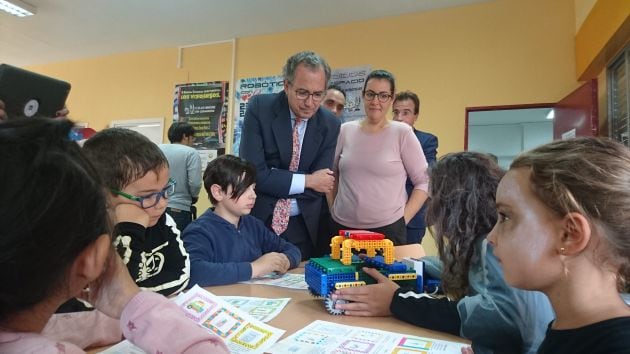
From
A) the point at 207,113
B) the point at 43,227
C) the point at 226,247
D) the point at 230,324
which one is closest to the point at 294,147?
the point at 226,247

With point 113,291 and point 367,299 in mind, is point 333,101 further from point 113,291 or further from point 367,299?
point 113,291

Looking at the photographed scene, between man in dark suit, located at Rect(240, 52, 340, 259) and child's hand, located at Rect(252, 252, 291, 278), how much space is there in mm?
252

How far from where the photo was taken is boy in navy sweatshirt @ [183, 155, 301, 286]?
1.50 meters

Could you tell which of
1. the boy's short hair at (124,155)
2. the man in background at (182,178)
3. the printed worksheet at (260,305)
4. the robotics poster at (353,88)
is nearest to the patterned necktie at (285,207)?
the printed worksheet at (260,305)

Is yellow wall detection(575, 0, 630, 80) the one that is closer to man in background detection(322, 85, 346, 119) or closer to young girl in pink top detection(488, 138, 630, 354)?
man in background detection(322, 85, 346, 119)

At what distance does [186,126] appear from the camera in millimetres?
3570

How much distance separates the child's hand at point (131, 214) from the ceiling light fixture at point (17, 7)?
3923mm

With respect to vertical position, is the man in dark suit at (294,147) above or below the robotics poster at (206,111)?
below

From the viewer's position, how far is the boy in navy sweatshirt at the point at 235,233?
1.50 meters

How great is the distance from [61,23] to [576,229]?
5.10 meters

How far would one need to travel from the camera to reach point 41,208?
0.44 m

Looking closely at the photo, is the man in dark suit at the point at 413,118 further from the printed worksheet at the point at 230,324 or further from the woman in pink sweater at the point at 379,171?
the printed worksheet at the point at 230,324

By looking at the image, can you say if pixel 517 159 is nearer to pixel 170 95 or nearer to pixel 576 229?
pixel 576 229

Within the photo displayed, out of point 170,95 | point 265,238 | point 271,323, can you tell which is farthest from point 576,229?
point 170,95
